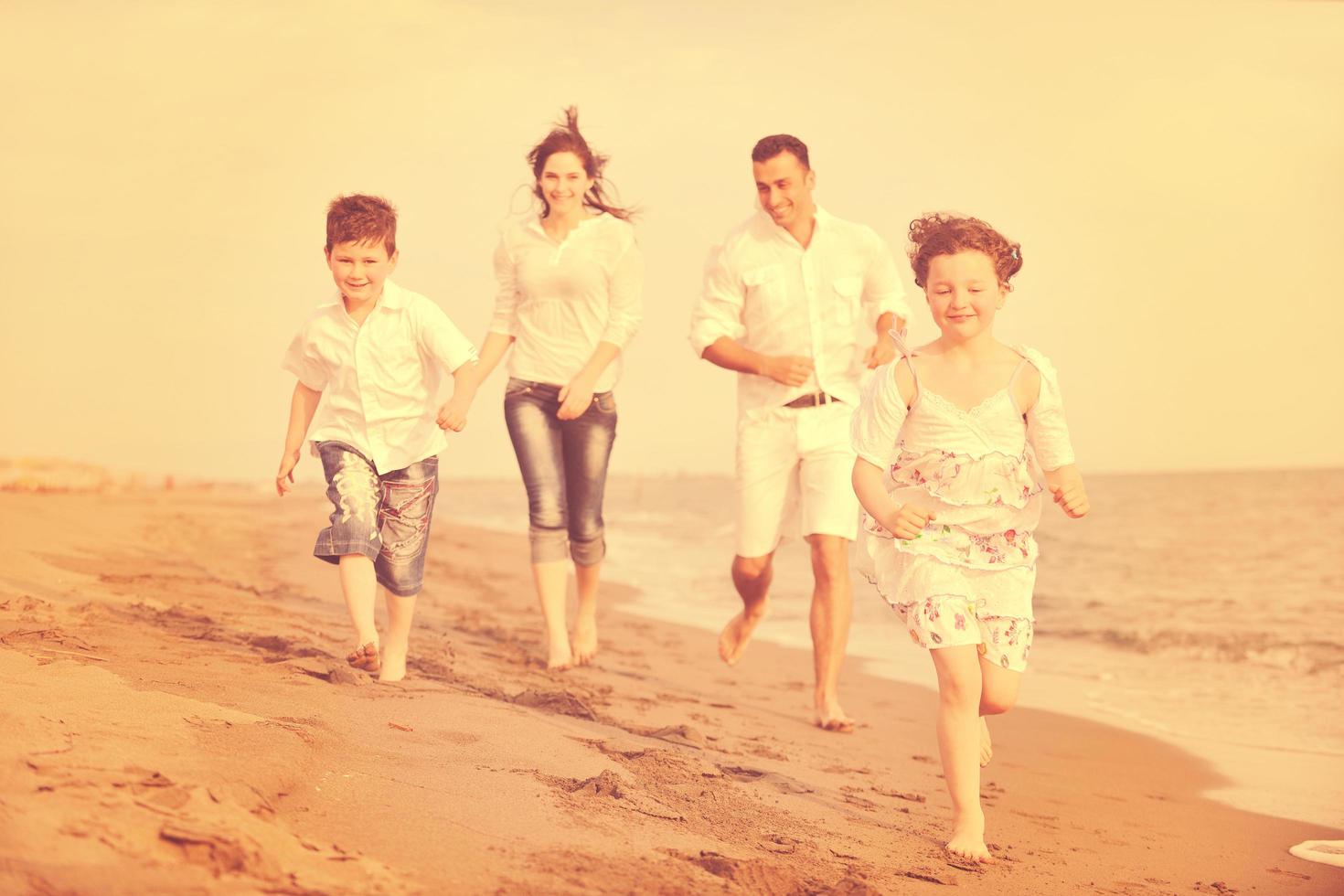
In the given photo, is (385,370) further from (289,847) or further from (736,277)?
(289,847)

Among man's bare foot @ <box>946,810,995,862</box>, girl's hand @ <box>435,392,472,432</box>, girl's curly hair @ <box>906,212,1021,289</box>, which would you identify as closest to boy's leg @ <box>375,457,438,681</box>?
girl's hand @ <box>435,392,472,432</box>

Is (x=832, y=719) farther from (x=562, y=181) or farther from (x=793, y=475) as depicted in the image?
(x=562, y=181)

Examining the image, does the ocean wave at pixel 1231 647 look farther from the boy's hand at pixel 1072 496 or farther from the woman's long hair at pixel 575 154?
the boy's hand at pixel 1072 496

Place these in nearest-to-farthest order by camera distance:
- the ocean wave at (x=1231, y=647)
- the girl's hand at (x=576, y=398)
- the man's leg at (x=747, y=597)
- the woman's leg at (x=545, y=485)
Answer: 1. the man's leg at (x=747, y=597)
2. the girl's hand at (x=576, y=398)
3. the woman's leg at (x=545, y=485)
4. the ocean wave at (x=1231, y=647)

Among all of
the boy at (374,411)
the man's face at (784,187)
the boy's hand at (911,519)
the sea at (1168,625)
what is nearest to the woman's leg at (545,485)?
the boy at (374,411)

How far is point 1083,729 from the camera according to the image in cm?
584

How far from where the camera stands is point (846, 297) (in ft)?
17.2

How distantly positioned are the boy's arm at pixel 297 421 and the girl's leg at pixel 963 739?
2479 millimetres

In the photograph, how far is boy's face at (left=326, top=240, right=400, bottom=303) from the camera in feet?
14.9

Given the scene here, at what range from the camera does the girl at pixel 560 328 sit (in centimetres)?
559

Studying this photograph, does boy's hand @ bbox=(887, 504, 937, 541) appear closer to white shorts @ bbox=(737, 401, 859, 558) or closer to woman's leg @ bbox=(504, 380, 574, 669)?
white shorts @ bbox=(737, 401, 859, 558)

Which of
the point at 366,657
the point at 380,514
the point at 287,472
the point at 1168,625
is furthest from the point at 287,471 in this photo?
the point at 1168,625

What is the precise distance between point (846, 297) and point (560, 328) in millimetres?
1261

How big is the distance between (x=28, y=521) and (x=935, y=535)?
8.14 meters
